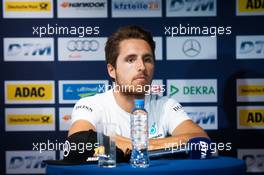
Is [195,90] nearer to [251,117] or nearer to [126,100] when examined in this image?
[251,117]

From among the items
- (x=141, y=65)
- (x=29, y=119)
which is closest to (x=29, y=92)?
(x=29, y=119)

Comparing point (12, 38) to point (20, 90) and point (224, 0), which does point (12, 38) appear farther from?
point (224, 0)

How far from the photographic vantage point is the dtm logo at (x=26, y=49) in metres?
2.97

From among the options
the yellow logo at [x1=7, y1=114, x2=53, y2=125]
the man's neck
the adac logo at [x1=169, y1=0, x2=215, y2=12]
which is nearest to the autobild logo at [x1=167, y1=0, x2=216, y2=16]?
the adac logo at [x1=169, y1=0, x2=215, y2=12]

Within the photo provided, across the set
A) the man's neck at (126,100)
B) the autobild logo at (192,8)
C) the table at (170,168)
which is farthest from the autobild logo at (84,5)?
the table at (170,168)

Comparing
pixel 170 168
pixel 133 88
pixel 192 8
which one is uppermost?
pixel 192 8

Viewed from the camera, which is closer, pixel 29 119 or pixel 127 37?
pixel 127 37

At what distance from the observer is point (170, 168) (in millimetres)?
1599

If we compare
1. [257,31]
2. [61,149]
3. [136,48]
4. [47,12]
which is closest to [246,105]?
[257,31]

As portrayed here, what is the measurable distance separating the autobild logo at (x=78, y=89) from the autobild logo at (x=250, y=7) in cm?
98

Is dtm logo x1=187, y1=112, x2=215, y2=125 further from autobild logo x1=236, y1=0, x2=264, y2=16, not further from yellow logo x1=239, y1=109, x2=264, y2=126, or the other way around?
autobild logo x1=236, y1=0, x2=264, y2=16

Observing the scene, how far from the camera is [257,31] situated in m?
2.96

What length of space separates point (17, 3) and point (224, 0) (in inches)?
52.2

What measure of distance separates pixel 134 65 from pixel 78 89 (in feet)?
2.47
